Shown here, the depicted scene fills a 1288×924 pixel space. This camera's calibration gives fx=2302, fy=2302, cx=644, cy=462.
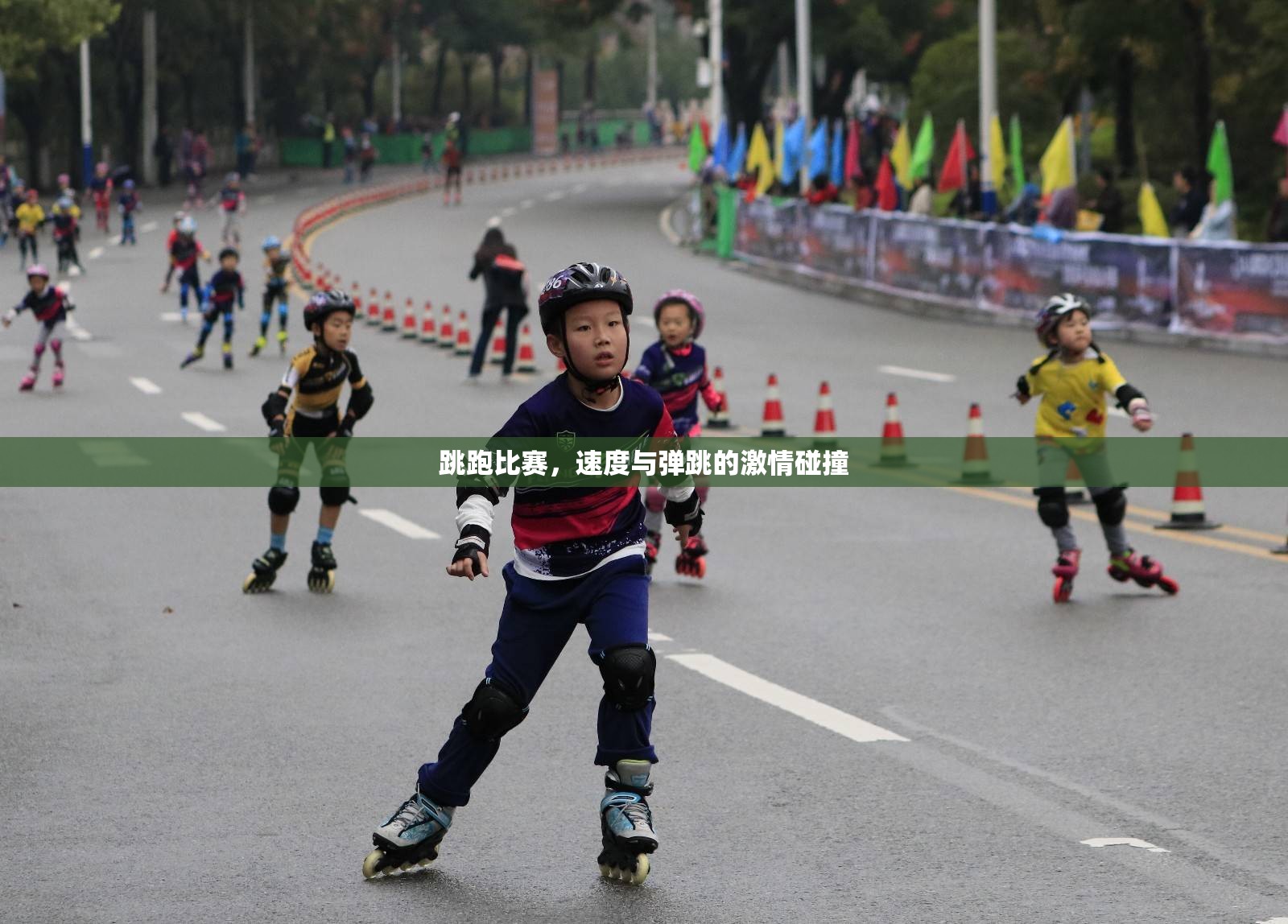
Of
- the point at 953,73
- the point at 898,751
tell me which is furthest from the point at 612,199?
the point at 898,751

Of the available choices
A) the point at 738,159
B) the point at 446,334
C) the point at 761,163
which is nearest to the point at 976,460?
the point at 446,334

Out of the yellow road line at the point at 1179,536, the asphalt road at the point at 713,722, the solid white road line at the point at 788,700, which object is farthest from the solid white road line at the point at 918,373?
the solid white road line at the point at 788,700

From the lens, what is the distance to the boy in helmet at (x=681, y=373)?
12.2 meters

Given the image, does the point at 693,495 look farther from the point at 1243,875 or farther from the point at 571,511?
the point at 1243,875

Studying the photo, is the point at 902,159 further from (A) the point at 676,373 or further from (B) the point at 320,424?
(B) the point at 320,424

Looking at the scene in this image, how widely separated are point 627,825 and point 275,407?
229 inches

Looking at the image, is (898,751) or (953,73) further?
(953,73)

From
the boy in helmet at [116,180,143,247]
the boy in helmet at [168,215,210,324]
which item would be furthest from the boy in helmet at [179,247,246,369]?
the boy in helmet at [116,180,143,247]

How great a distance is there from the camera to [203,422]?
2209cm

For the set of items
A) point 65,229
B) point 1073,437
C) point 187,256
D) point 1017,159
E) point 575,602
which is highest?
point 1017,159

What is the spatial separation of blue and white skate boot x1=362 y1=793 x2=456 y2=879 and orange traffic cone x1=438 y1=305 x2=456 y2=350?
81.9 feet

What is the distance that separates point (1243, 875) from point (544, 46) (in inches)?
3928

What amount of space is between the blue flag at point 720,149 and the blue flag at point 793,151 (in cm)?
437

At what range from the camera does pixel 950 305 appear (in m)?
33.8
